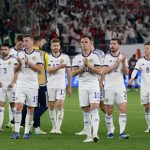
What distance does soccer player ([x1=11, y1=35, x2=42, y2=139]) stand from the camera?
16.7 m

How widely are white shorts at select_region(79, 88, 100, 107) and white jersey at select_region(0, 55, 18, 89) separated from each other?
9.50ft

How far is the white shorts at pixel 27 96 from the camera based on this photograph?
54.7 feet

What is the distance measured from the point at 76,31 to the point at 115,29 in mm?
2221

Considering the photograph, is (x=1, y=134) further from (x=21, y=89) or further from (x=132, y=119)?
(x=132, y=119)

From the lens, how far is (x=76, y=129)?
19.5m

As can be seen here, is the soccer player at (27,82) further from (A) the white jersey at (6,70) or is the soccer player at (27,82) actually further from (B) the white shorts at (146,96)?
(B) the white shorts at (146,96)

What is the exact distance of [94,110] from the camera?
52.9 ft

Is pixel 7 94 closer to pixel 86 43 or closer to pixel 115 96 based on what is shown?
pixel 115 96

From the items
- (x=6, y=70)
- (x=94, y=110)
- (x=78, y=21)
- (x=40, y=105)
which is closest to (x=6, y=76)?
(x=6, y=70)

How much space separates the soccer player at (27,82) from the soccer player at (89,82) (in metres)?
0.99

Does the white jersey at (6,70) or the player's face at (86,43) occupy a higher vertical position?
the player's face at (86,43)


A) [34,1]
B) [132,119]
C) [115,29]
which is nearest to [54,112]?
[132,119]

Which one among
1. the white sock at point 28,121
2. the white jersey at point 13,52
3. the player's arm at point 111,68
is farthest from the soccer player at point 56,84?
the white sock at point 28,121

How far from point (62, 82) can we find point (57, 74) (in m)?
0.25
